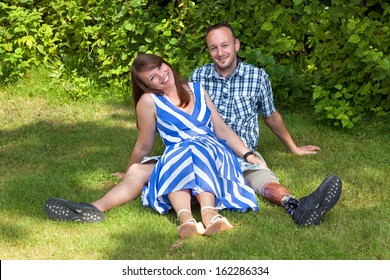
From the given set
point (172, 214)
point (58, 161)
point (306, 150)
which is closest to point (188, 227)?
point (172, 214)

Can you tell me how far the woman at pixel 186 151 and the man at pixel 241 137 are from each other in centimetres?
12

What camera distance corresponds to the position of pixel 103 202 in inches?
186

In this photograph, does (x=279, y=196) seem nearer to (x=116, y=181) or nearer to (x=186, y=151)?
(x=186, y=151)

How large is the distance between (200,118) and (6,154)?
181 cm

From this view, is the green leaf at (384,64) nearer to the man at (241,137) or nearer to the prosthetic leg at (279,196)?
the man at (241,137)

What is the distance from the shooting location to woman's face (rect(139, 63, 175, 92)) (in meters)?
4.86

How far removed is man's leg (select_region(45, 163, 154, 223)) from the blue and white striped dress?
10 centimetres

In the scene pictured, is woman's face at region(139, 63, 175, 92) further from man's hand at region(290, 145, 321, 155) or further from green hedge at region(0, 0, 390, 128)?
green hedge at region(0, 0, 390, 128)

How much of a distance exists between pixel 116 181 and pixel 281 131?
1.15 m

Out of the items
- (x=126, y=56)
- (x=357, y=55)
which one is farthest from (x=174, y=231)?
(x=126, y=56)

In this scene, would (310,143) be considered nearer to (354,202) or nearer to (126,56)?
(354,202)

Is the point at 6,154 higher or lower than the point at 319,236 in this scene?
lower

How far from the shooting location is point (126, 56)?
7.46m

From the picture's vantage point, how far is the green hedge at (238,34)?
6.32 metres
